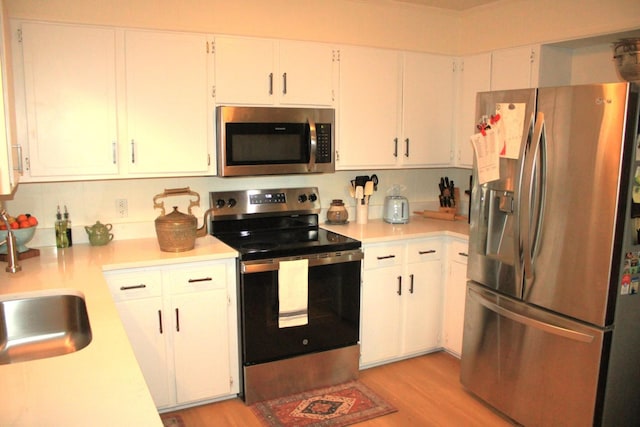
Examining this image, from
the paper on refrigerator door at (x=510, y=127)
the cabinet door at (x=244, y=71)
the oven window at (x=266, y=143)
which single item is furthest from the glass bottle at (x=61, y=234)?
the paper on refrigerator door at (x=510, y=127)

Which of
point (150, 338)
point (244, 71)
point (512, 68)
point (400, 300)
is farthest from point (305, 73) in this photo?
point (150, 338)

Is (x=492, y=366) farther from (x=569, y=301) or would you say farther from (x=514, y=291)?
(x=569, y=301)

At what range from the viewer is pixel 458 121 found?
3.96 meters

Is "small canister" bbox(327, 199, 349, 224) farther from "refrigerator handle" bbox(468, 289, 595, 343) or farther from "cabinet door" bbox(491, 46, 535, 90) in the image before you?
"cabinet door" bbox(491, 46, 535, 90)

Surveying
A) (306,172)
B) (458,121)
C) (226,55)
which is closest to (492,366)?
(306,172)

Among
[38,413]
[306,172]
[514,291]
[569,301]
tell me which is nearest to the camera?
[38,413]

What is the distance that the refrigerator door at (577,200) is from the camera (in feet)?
7.48

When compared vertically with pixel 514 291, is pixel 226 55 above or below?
above

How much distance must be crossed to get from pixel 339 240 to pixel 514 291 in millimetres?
1060

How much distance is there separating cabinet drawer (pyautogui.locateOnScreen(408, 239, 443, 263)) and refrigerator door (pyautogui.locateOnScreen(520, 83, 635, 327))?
957 millimetres

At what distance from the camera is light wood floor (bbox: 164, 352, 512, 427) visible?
2906 millimetres

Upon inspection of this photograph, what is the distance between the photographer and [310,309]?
3.14 metres

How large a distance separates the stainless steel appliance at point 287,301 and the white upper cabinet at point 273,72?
66 centimetres

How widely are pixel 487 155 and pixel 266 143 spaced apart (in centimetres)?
131
